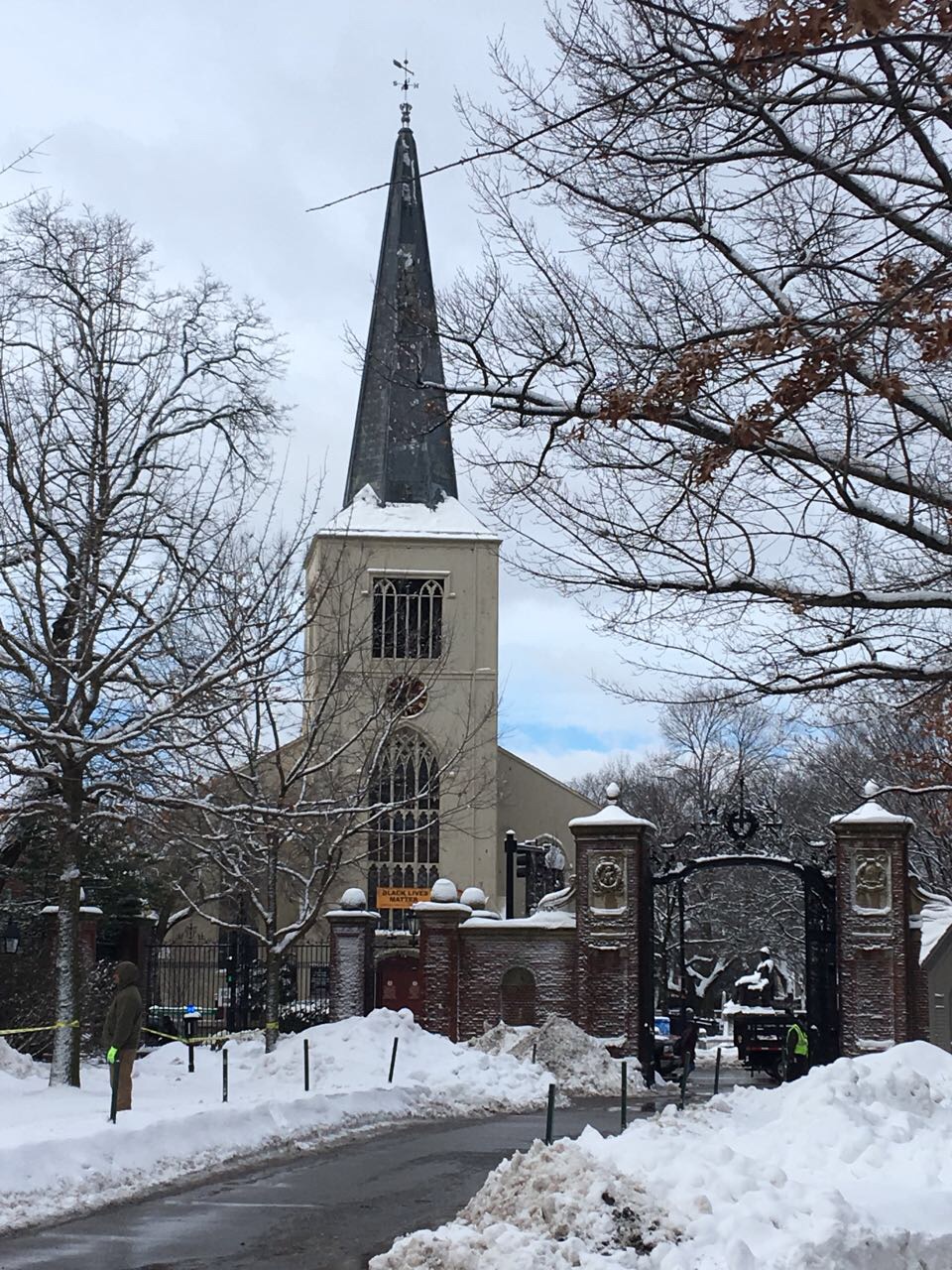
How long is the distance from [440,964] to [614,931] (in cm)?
319

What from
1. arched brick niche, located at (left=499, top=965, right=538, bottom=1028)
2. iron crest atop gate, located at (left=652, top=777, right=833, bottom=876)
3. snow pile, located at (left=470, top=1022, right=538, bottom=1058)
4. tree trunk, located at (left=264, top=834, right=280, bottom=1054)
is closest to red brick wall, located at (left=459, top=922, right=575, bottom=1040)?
arched brick niche, located at (left=499, top=965, right=538, bottom=1028)

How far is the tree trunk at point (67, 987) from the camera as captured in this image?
58.0ft

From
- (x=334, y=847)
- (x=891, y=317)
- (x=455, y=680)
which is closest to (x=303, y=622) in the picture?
(x=334, y=847)

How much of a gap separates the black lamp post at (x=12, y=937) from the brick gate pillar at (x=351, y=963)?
22.0ft

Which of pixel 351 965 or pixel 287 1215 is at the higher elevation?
pixel 351 965

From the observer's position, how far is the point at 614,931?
2723 cm

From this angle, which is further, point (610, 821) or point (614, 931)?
point (610, 821)

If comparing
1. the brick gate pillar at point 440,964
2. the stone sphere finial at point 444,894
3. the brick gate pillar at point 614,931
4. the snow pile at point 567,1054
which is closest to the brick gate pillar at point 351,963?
the brick gate pillar at point 440,964

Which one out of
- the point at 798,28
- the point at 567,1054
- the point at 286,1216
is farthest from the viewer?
the point at 567,1054

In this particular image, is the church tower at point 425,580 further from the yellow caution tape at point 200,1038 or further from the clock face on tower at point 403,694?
the yellow caution tape at point 200,1038

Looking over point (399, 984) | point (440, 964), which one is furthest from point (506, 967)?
point (399, 984)

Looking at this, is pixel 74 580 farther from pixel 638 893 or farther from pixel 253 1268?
pixel 638 893

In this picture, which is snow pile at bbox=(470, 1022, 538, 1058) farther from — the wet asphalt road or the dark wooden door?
the wet asphalt road

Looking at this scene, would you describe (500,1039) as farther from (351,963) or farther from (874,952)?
(874,952)
